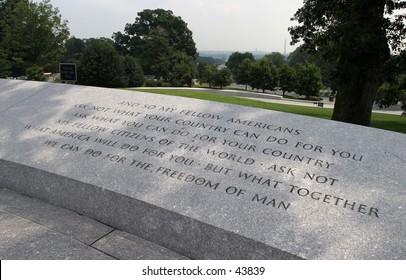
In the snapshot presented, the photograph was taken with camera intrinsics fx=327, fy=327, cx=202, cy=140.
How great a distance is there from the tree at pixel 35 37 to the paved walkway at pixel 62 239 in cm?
3696

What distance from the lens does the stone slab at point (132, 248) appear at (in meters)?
3.00

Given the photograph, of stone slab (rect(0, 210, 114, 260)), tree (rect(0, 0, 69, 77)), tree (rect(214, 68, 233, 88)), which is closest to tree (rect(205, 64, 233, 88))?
tree (rect(214, 68, 233, 88))

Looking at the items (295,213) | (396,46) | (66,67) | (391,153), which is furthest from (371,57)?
(66,67)

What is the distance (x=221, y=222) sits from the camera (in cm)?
292

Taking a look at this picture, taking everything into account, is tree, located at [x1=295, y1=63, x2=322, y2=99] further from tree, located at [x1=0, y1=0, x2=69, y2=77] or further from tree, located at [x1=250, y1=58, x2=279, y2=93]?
tree, located at [x1=0, y1=0, x2=69, y2=77]

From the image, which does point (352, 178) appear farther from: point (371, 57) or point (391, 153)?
point (371, 57)

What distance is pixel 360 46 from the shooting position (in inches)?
352

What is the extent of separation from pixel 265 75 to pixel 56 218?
4899 centimetres

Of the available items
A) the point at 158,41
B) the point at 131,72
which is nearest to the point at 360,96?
the point at 131,72

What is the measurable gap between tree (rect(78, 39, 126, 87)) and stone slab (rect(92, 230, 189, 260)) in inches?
1047

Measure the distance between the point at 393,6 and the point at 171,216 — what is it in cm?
1022

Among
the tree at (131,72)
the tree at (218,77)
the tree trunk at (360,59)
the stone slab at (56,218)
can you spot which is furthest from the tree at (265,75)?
the stone slab at (56,218)

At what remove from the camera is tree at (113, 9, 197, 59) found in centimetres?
6506

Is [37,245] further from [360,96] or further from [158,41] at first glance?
[158,41]
